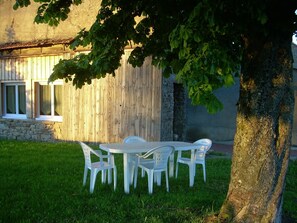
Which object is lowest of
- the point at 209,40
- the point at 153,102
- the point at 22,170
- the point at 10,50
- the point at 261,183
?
the point at 22,170

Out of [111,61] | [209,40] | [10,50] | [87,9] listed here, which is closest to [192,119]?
[87,9]

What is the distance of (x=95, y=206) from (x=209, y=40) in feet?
10.00

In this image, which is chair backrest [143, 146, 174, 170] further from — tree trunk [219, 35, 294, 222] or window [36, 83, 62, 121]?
window [36, 83, 62, 121]

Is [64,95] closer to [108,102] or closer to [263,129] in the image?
[108,102]

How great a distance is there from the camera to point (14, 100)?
47.7 feet

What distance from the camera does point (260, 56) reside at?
366 cm

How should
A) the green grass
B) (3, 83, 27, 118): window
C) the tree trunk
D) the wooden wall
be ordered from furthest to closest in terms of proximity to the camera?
(3, 83, 27, 118): window < the wooden wall < the green grass < the tree trunk

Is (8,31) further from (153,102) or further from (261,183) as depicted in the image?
(261,183)

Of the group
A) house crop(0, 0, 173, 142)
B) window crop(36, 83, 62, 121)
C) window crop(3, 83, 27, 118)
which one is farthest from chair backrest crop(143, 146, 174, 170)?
window crop(3, 83, 27, 118)

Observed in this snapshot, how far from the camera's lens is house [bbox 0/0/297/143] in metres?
11.1

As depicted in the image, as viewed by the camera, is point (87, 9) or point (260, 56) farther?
point (87, 9)

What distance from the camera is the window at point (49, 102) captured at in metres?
13.5

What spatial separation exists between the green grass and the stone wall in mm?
5260

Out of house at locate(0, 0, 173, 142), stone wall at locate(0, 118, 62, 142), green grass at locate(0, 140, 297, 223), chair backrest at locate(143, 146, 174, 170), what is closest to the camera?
green grass at locate(0, 140, 297, 223)
